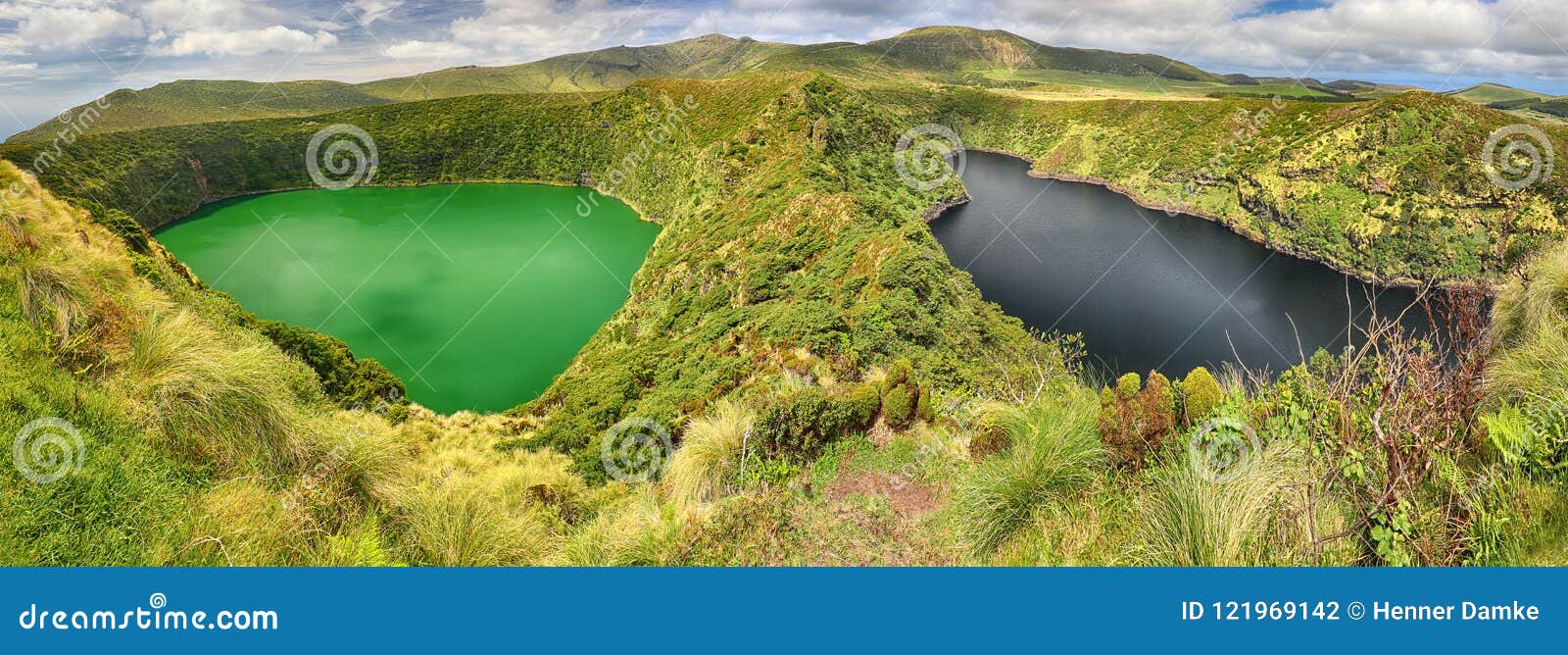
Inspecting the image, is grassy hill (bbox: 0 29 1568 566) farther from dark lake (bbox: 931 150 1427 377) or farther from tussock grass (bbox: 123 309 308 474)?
dark lake (bbox: 931 150 1427 377)

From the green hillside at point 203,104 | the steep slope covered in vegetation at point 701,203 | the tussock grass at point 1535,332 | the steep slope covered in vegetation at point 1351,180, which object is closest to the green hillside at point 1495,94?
A: the steep slope covered in vegetation at point 1351,180

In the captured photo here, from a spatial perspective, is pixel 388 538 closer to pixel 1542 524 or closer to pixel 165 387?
pixel 165 387

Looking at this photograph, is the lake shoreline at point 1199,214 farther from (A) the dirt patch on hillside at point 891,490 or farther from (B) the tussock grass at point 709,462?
(B) the tussock grass at point 709,462

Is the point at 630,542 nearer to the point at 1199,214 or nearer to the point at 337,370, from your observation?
the point at 337,370

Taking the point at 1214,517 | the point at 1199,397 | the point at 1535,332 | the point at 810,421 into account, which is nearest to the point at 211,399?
the point at 810,421

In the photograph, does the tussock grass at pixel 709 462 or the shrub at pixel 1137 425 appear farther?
the tussock grass at pixel 709 462

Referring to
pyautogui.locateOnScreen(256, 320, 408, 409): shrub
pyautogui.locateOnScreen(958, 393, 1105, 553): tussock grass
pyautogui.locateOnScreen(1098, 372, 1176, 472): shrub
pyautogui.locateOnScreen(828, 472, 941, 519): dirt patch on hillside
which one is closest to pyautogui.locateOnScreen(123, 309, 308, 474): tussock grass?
pyautogui.locateOnScreen(828, 472, 941, 519): dirt patch on hillside
